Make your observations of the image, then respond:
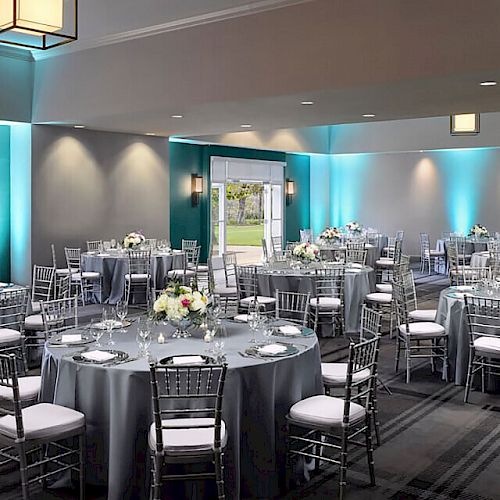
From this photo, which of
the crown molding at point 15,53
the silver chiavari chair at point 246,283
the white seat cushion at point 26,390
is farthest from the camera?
the crown molding at point 15,53

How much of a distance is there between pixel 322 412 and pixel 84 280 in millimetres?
7811

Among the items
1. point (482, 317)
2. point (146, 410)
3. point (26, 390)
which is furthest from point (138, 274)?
point (146, 410)

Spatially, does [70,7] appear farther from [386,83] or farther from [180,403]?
[180,403]

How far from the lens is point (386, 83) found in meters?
7.46

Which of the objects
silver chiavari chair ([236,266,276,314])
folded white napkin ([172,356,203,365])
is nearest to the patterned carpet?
folded white napkin ([172,356,203,365])

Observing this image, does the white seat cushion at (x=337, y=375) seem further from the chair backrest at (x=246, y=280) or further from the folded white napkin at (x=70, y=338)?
the chair backrest at (x=246, y=280)

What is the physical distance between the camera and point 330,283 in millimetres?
9117

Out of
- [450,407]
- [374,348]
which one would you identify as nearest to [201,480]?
[374,348]

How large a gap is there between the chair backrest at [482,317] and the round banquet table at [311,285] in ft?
8.52

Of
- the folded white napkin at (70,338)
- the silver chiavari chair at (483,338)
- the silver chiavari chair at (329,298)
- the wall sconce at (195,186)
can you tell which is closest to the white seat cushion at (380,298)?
the silver chiavari chair at (329,298)

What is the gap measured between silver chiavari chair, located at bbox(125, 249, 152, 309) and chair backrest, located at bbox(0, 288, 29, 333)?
11.7 ft

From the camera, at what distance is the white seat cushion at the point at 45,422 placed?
4.02 metres

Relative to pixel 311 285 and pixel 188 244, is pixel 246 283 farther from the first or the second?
pixel 188 244

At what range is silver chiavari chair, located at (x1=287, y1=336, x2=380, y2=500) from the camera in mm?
4215
